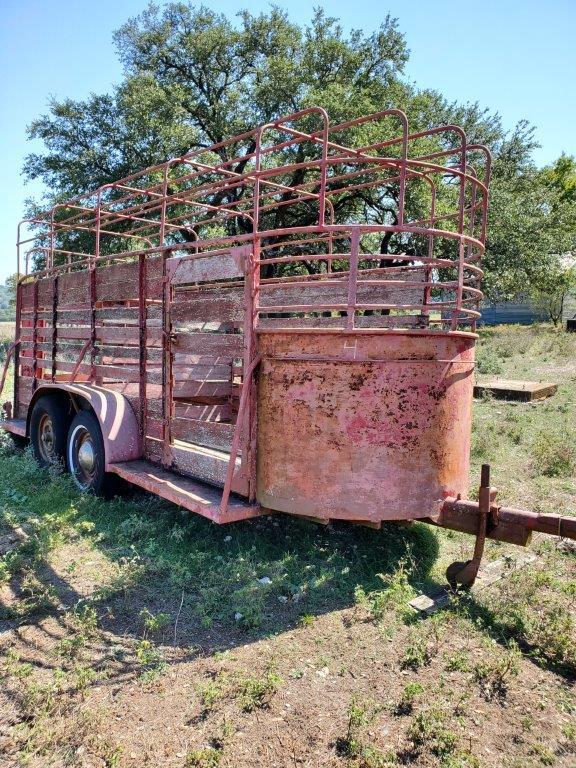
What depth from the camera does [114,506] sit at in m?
5.22

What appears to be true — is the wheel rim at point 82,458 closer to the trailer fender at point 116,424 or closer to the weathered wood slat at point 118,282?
the trailer fender at point 116,424

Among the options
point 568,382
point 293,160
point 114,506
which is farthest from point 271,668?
point 293,160

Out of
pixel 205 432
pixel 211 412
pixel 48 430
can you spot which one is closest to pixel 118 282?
pixel 211 412

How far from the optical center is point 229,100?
2136cm

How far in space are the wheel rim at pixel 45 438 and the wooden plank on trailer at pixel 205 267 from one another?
9.14ft

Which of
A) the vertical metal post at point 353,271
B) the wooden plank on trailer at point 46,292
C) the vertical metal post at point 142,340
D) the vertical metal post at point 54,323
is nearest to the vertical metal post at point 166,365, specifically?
the vertical metal post at point 142,340

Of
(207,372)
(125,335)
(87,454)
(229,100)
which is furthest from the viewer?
(229,100)

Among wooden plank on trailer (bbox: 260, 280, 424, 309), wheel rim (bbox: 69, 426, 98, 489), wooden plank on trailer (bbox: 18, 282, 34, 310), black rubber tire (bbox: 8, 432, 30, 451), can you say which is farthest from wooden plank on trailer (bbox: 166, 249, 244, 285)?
black rubber tire (bbox: 8, 432, 30, 451)

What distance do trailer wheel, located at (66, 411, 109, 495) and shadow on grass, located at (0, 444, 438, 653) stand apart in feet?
0.69

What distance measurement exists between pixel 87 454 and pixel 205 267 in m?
2.44

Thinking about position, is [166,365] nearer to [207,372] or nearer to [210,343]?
[210,343]

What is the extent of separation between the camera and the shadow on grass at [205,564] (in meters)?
3.49

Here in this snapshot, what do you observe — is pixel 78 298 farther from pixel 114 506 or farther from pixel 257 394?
pixel 257 394

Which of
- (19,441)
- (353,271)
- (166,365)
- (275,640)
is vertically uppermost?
(353,271)
